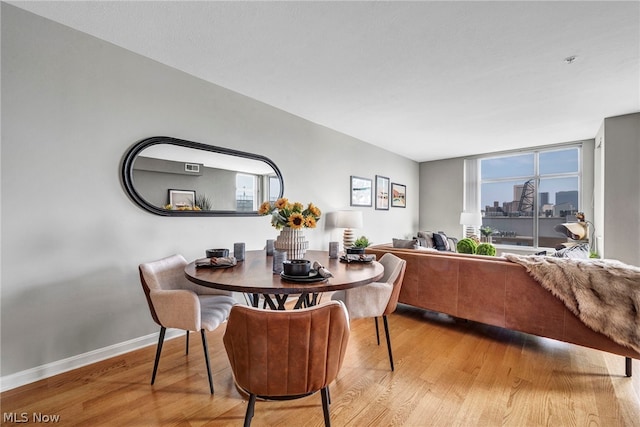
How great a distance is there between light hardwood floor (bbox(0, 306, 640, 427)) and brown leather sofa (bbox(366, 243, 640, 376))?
0.20m

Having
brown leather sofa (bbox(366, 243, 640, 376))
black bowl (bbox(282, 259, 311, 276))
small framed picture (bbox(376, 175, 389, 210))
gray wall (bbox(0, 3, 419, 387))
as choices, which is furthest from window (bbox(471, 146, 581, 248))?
gray wall (bbox(0, 3, 419, 387))

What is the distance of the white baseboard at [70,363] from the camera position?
5.72ft

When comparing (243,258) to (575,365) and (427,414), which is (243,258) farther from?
(575,365)

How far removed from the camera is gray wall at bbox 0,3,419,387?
1.77 meters

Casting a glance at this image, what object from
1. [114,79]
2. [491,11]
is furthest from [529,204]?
[114,79]

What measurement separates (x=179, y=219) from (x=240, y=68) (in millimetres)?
1456

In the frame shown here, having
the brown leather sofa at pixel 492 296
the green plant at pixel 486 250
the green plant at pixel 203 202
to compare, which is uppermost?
the green plant at pixel 203 202

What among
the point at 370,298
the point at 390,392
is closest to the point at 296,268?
the point at 370,298

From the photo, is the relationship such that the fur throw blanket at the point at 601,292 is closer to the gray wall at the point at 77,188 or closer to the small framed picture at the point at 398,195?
the gray wall at the point at 77,188

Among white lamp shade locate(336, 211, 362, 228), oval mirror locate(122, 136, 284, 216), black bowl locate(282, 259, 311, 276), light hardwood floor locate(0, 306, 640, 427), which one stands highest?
oval mirror locate(122, 136, 284, 216)

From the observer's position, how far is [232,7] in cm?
176

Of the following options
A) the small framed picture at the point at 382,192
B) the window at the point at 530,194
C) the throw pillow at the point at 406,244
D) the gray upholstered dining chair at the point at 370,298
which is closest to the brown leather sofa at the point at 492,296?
the throw pillow at the point at 406,244

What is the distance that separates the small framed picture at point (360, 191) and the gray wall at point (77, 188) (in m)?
2.43

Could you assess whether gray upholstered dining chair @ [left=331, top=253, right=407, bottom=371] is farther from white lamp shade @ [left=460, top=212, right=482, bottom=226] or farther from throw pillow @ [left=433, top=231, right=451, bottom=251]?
white lamp shade @ [left=460, top=212, right=482, bottom=226]
